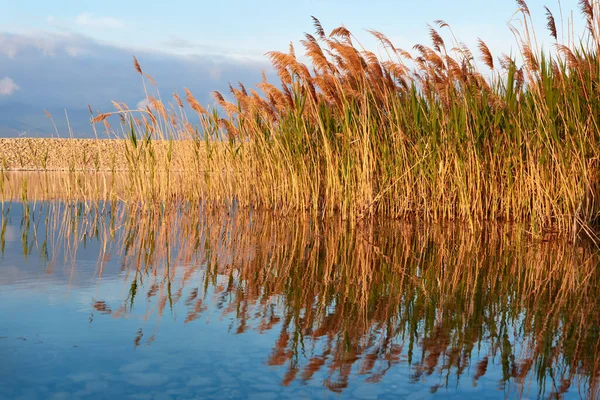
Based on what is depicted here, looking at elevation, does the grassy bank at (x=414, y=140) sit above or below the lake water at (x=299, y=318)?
above

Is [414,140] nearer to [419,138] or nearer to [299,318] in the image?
[419,138]

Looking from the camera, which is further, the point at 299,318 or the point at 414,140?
the point at 414,140

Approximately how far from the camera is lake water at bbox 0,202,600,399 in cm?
247

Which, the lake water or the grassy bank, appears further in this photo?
the grassy bank

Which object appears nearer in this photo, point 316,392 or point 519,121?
point 316,392

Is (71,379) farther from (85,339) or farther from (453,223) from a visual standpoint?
(453,223)

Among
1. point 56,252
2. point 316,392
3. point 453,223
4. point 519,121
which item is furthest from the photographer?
point 453,223

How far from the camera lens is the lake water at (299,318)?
8.11ft

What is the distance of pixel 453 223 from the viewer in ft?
24.9

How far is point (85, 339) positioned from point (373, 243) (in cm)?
362

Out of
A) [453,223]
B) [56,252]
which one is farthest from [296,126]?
[56,252]

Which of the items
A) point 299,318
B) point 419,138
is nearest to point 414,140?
point 419,138

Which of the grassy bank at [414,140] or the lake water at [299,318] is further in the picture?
the grassy bank at [414,140]

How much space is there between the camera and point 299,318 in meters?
3.36
